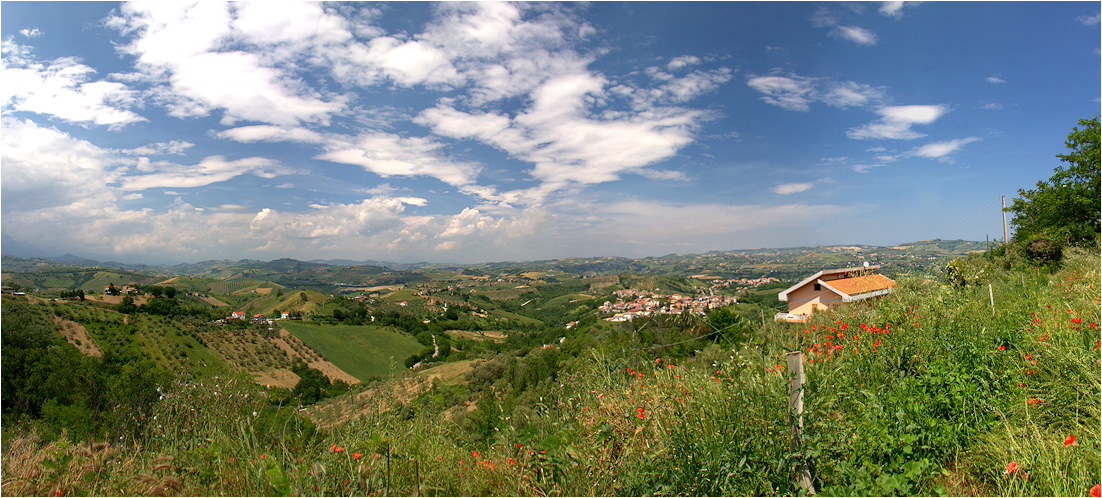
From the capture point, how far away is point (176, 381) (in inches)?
150

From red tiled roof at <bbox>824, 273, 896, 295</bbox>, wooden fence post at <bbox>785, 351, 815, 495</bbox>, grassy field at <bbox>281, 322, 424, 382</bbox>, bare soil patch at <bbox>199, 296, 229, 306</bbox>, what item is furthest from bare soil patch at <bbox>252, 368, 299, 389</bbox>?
wooden fence post at <bbox>785, 351, 815, 495</bbox>

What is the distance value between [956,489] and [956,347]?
1695mm

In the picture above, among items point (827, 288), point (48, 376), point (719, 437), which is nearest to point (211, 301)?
point (48, 376)

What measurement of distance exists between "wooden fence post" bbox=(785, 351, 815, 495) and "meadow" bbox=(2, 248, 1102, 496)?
0.06 meters

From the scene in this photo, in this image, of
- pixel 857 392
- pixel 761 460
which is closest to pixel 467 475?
pixel 761 460

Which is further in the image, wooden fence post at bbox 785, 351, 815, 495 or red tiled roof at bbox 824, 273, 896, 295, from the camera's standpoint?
red tiled roof at bbox 824, 273, 896, 295

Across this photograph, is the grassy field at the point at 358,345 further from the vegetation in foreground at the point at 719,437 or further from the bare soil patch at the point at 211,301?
the vegetation in foreground at the point at 719,437

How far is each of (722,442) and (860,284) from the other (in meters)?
15.5

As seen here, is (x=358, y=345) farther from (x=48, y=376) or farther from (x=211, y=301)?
(x=48, y=376)

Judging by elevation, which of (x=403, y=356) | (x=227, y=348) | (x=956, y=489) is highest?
(x=956, y=489)

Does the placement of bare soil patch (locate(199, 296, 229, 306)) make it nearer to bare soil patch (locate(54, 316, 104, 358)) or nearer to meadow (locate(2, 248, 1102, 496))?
bare soil patch (locate(54, 316, 104, 358))

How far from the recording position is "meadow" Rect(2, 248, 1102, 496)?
249 cm

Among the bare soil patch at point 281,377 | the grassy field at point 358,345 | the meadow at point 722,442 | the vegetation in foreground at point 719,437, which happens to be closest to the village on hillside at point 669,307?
the vegetation in foreground at point 719,437

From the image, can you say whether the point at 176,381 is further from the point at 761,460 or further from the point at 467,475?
the point at 761,460
